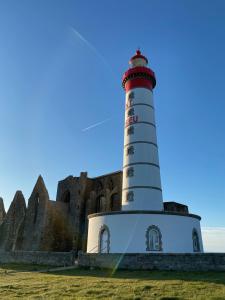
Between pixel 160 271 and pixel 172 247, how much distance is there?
365 centimetres

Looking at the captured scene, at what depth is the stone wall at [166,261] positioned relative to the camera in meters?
16.3

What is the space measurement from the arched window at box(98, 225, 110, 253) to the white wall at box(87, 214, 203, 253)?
352 mm

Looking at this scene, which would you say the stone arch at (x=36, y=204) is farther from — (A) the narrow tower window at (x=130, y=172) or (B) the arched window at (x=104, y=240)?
(A) the narrow tower window at (x=130, y=172)

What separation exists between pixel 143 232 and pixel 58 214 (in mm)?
16592

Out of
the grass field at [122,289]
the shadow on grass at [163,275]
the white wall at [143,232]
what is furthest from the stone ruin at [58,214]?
the grass field at [122,289]

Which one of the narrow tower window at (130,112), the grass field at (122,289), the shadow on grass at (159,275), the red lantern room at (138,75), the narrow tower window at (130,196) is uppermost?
the red lantern room at (138,75)

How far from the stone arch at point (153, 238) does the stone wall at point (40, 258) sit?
5464 millimetres

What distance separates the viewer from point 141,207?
21969 millimetres

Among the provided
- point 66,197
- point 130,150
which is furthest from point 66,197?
point 130,150

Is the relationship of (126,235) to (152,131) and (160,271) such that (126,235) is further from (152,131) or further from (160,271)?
(152,131)

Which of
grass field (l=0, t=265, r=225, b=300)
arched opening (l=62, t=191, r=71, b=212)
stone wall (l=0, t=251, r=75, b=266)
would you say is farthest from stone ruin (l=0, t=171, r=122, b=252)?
grass field (l=0, t=265, r=225, b=300)

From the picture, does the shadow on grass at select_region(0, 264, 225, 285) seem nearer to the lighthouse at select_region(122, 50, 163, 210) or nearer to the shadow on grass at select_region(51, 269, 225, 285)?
the shadow on grass at select_region(51, 269, 225, 285)

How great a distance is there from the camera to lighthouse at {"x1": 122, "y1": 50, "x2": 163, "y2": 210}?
A: 22.5 m

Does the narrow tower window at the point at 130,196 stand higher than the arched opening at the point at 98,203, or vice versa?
the arched opening at the point at 98,203
